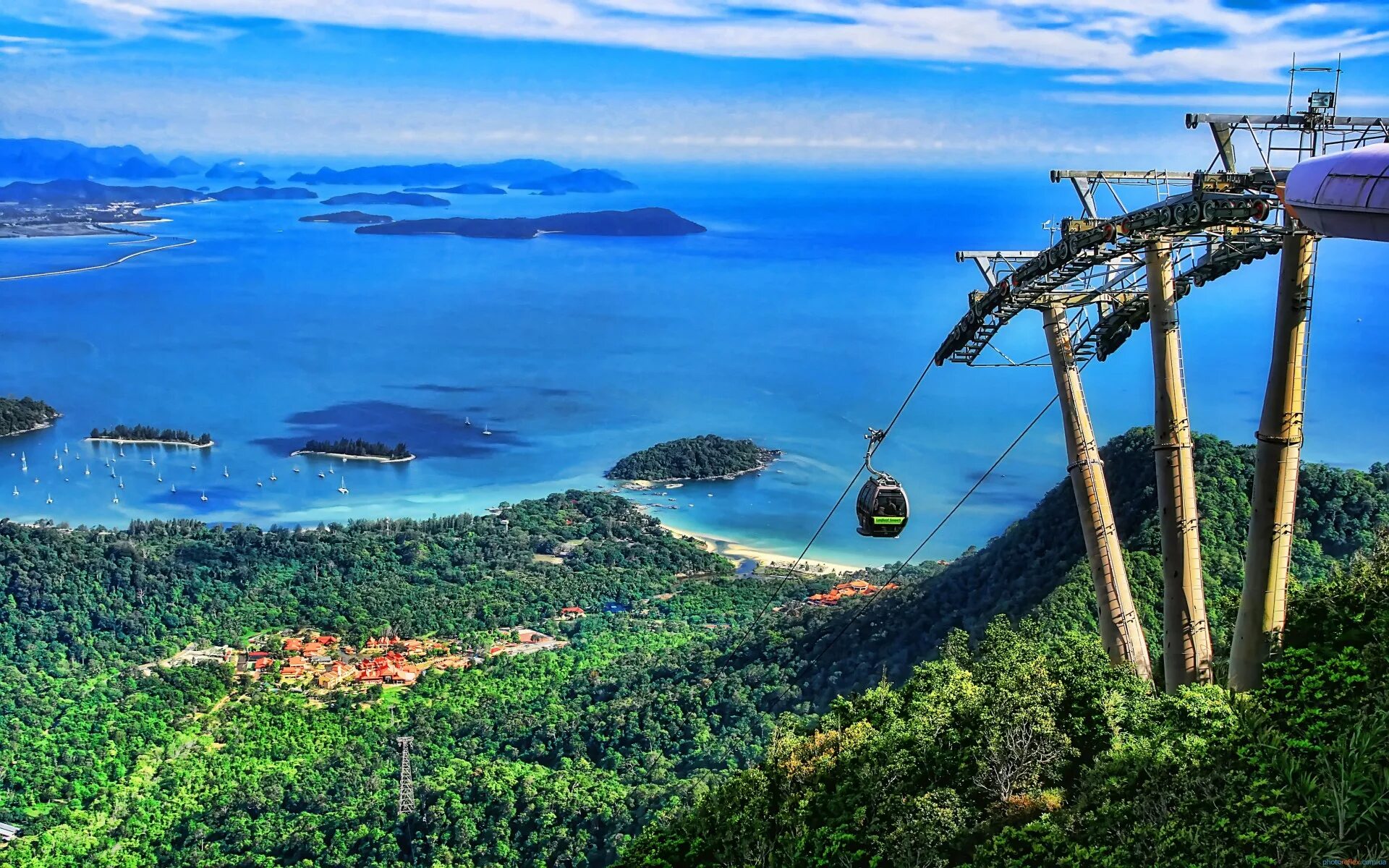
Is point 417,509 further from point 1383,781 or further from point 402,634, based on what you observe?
point 1383,781

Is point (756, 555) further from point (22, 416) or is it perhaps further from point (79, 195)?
point (79, 195)

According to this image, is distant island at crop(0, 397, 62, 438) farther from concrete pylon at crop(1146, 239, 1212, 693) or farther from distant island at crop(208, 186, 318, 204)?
distant island at crop(208, 186, 318, 204)

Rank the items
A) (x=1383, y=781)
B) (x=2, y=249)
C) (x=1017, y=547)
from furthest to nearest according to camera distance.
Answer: (x=2, y=249), (x=1017, y=547), (x=1383, y=781)

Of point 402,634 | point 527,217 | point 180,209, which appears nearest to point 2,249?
point 180,209

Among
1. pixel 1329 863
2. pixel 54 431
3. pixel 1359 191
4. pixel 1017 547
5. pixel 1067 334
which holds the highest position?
pixel 1359 191

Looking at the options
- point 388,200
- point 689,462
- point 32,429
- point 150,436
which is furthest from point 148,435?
point 388,200

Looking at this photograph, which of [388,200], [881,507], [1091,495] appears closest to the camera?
[1091,495]

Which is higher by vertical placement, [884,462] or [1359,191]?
[1359,191]

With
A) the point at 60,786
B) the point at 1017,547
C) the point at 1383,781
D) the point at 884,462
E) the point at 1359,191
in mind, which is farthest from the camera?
the point at 884,462
